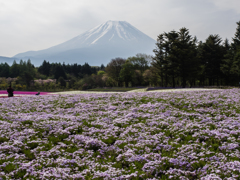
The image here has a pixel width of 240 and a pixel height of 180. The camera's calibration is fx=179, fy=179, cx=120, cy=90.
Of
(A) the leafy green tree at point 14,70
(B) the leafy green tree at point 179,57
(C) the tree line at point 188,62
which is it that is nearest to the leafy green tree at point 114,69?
(C) the tree line at point 188,62

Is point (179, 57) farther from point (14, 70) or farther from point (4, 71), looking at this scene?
point (4, 71)

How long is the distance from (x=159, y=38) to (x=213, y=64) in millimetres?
26051

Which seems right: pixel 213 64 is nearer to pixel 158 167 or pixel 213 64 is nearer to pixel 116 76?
pixel 116 76

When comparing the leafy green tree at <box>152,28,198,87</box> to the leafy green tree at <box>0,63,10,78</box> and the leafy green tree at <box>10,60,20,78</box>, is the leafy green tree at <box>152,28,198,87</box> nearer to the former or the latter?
the leafy green tree at <box>10,60,20,78</box>

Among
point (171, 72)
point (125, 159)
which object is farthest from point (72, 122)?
point (171, 72)

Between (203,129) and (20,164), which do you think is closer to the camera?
(20,164)

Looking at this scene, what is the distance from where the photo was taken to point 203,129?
952 cm

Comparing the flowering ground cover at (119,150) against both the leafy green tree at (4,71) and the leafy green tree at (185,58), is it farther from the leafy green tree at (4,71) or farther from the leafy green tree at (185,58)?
the leafy green tree at (4,71)

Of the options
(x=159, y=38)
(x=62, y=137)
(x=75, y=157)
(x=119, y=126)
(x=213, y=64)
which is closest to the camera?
(x=75, y=157)

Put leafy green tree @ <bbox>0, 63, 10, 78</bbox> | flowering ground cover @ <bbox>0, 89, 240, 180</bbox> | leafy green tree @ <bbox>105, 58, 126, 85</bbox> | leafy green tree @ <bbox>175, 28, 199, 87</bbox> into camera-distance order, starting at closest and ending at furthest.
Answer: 1. flowering ground cover @ <bbox>0, 89, 240, 180</bbox>
2. leafy green tree @ <bbox>175, 28, 199, 87</bbox>
3. leafy green tree @ <bbox>105, 58, 126, 85</bbox>
4. leafy green tree @ <bbox>0, 63, 10, 78</bbox>

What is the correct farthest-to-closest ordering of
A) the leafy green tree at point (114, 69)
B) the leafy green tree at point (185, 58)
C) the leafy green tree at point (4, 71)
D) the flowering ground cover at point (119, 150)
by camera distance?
the leafy green tree at point (4, 71), the leafy green tree at point (114, 69), the leafy green tree at point (185, 58), the flowering ground cover at point (119, 150)

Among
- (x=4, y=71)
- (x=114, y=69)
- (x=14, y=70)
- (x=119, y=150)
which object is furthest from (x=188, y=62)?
(x=4, y=71)

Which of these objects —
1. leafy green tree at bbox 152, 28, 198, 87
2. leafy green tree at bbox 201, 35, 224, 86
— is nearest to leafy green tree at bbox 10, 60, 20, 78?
leafy green tree at bbox 152, 28, 198, 87

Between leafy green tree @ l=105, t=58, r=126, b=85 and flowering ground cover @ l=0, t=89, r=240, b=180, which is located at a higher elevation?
leafy green tree @ l=105, t=58, r=126, b=85
